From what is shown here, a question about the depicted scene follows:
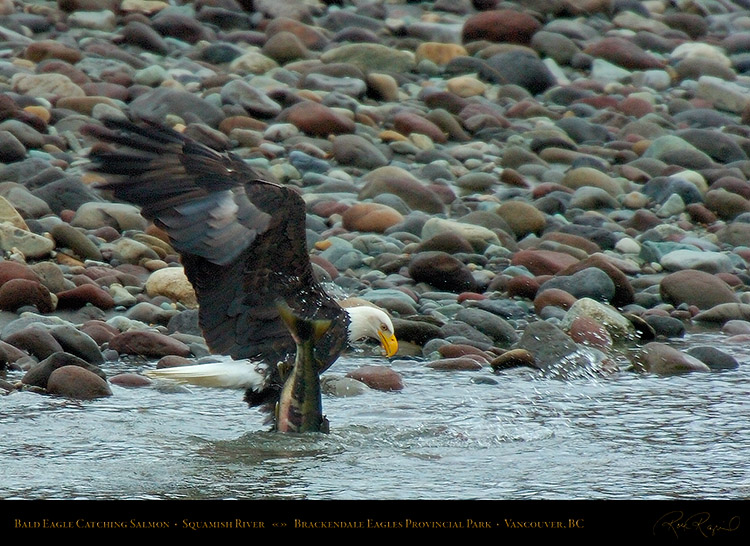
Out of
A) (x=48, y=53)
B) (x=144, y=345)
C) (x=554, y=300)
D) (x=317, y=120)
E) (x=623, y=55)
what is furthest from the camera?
(x=623, y=55)

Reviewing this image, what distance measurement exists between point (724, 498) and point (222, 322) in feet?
7.03

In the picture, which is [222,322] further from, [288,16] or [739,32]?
[739,32]

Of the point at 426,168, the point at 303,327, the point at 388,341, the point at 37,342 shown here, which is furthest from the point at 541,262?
the point at 303,327

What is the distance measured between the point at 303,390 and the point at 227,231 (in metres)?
0.75

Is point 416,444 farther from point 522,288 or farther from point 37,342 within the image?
point 522,288

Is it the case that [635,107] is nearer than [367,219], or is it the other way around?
[367,219]

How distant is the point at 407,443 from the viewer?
524 centimetres

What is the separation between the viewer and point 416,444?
5230 millimetres

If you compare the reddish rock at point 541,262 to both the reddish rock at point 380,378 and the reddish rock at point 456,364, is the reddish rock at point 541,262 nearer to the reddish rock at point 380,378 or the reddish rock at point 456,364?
the reddish rock at point 456,364

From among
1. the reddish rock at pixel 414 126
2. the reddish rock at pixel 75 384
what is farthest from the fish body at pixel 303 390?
the reddish rock at pixel 414 126

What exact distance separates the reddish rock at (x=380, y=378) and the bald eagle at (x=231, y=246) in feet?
1.69

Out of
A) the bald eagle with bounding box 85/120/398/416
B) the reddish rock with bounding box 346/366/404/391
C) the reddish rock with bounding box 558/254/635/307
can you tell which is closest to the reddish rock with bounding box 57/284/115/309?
the reddish rock with bounding box 346/366/404/391

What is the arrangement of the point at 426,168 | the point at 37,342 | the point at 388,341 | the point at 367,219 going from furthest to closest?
the point at 426,168, the point at 367,219, the point at 37,342, the point at 388,341

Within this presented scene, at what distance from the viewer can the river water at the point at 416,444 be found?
4.54m
